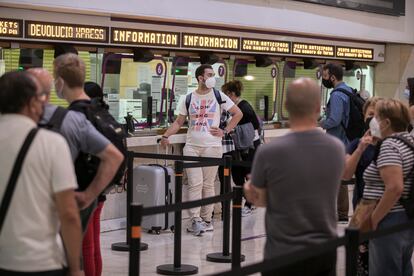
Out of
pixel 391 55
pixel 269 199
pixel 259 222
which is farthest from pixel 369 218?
pixel 391 55

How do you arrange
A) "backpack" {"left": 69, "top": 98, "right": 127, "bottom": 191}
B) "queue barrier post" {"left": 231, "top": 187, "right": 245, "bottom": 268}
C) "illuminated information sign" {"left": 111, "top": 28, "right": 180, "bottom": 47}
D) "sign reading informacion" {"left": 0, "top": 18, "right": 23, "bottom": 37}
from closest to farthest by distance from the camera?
"backpack" {"left": 69, "top": 98, "right": 127, "bottom": 191}, "queue barrier post" {"left": 231, "top": 187, "right": 245, "bottom": 268}, "sign reading informacion" {"left": 0, "top": 18, "right": 23, "bottom": 37}, "illuminated information sign" {"left": 111, "top": 28, "right": 180, "bottom": 47}

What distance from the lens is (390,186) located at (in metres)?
4.80

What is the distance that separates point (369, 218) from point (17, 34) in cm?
469

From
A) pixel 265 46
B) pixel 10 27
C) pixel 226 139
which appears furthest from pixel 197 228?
pixel 265 46

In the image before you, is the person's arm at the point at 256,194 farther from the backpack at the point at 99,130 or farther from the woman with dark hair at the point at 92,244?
the woman with dark hair at the point at 92,244

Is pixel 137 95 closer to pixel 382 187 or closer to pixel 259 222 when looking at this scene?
pixel 259 222

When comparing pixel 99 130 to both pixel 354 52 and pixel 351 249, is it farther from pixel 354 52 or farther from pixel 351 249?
pixel 354 52

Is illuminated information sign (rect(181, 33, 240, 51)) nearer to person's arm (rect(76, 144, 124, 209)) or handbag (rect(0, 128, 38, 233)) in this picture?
person's arm (rect(76, 144, 124, 209))

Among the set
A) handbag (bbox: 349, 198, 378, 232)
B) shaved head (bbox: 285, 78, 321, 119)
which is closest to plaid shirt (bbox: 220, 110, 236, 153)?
handbag (bbox: 349, 198, 378, 232)

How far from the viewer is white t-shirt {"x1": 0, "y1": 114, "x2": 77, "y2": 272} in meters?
3.40

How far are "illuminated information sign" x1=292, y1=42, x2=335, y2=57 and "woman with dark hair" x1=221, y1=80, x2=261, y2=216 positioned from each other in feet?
7.55

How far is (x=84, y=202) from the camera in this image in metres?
4.31

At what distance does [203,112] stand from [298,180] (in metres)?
5.49

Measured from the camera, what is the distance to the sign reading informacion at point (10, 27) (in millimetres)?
8312
